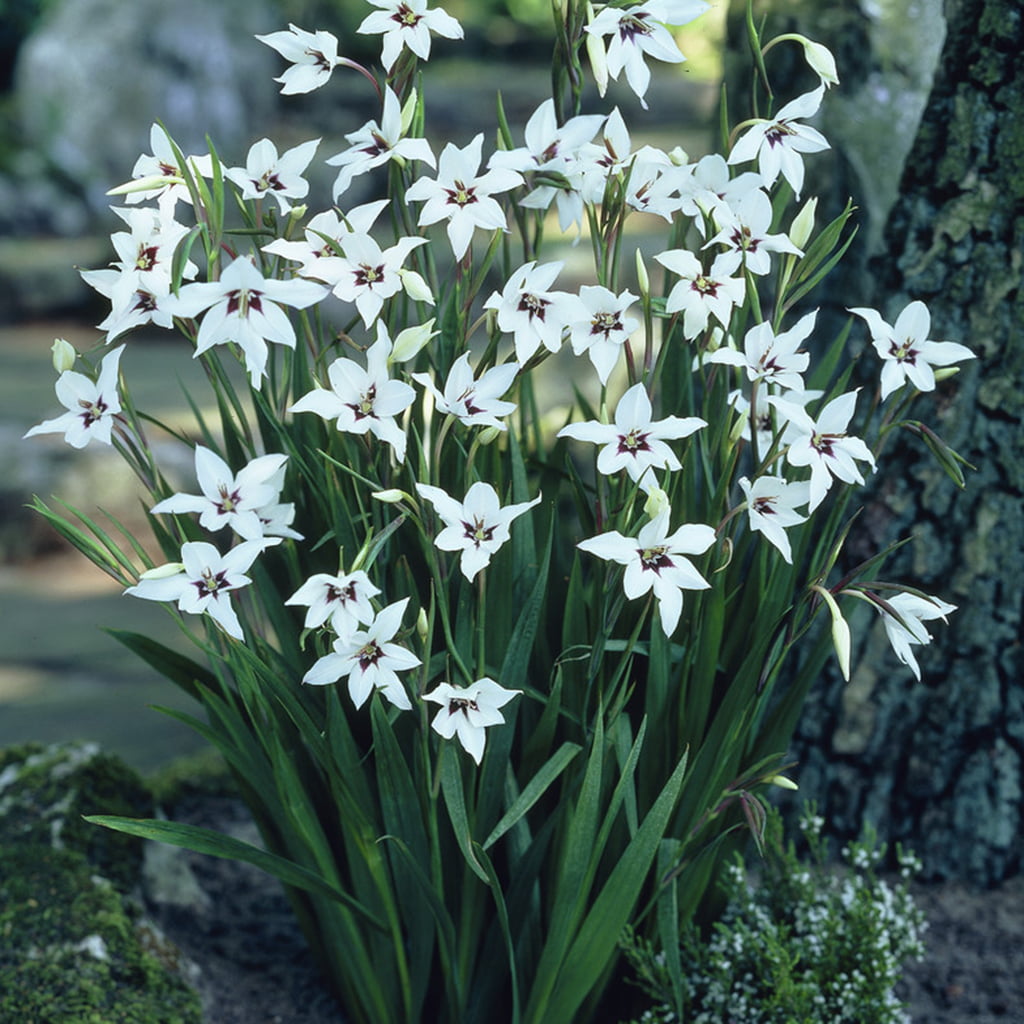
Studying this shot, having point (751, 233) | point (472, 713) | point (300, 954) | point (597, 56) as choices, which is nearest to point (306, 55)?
point (597, 56)

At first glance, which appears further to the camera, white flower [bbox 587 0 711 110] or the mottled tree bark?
the mottled tree bark

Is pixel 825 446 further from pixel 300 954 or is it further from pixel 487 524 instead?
pixel 300 954

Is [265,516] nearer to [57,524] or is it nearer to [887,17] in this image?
[57,524]

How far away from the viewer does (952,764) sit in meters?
2.22

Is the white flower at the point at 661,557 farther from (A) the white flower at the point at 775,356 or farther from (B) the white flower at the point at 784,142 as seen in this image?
(B) the white flower at the point at 784,142

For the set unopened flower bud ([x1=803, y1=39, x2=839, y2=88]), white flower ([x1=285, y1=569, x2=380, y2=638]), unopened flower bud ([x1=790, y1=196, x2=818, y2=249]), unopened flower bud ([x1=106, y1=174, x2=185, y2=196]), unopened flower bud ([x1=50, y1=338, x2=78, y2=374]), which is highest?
unopened flower bud ([x1=803, y1=39, x2=839, y2=88])

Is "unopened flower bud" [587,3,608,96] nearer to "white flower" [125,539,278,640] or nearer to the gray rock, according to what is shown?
"white flower" [125,539,278,640]

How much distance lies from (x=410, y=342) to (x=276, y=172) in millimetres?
306

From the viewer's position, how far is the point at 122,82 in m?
8.11

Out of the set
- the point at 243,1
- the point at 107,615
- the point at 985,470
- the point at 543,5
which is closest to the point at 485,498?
the point at 985,470

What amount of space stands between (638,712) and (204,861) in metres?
1.06

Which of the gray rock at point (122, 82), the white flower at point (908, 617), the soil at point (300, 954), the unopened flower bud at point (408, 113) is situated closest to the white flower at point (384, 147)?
the unopened flower bud at point (408, 113)

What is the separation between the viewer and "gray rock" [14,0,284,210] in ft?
25.9

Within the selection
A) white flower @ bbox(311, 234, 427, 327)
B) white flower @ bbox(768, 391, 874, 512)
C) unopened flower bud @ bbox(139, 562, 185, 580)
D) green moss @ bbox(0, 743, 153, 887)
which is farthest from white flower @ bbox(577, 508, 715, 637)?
green moss @ bbox(0, 743, 153, 887)
